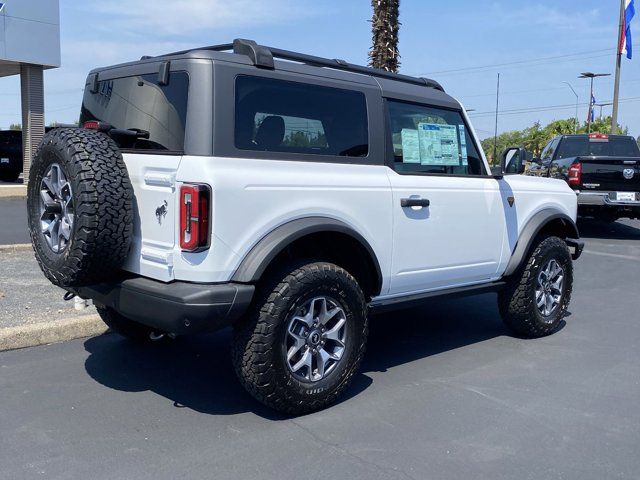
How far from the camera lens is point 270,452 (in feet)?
11.6

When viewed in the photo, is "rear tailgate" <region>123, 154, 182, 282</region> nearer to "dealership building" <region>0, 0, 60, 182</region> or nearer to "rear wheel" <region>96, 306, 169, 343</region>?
"rear wheel" <region>96, 306, 169, 343</region>

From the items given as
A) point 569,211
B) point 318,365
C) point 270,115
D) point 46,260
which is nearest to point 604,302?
point 569,211

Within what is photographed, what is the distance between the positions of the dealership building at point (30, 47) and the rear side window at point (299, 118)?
16222 millimetres

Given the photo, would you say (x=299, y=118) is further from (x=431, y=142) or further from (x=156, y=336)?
(x=156, y=336)

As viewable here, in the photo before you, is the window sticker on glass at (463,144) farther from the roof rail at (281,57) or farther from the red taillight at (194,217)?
the red taillight at (194,217)

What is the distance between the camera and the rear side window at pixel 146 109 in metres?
3.72

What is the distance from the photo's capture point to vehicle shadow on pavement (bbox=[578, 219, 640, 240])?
13.2 meters

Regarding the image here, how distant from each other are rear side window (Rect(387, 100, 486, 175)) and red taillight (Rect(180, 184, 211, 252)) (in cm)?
159

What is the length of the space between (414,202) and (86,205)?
218 cm

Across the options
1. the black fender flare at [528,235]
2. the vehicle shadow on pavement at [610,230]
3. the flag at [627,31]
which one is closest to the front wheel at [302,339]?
the black fender flare at [528,235]

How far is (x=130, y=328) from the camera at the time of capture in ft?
16.9

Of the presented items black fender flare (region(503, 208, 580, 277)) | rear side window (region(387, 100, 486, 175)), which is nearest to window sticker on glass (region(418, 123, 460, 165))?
rear side window (region(387, 100, 486, 175))

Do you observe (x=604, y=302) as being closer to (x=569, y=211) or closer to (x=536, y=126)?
(x=569, y=211)

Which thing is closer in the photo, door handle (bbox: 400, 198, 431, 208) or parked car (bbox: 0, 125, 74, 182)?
door handle (bbox: 400, 198, 431, 208)
